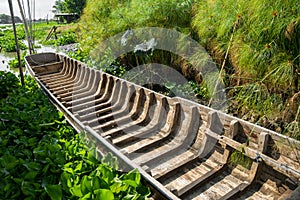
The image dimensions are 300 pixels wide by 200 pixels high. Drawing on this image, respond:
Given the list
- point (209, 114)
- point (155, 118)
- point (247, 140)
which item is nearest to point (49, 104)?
point (155, 118)

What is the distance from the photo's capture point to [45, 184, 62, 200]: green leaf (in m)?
1.65

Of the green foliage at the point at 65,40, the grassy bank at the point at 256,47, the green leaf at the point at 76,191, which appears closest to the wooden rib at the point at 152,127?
the grassy bank at the point at 256,47

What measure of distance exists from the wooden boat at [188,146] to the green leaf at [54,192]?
0.52 meters

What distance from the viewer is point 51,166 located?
79.8 inches

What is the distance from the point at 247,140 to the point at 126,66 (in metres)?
4.24

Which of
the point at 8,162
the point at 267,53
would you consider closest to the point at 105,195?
the point at 8,162

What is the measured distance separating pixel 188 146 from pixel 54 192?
61.6 inches

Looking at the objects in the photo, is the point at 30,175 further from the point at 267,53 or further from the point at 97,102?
the point at 267,53

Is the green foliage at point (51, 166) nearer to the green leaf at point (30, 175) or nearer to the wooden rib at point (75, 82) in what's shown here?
the green leaf at point (30, 175)

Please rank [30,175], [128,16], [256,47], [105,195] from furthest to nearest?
[128,16], [256,47], [30,175], [105,195]

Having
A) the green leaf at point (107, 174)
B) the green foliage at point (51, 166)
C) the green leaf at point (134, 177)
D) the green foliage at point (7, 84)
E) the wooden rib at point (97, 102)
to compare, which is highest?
the green leaf at point (134, 177)

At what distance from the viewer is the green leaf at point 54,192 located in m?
1.65

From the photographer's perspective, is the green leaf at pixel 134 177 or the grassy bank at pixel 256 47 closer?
the green leaf at pixel 134 177

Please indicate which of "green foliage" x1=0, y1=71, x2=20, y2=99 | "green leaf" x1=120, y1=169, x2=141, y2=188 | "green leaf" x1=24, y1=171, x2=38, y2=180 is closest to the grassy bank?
"green leaf" x1=120, y1=169, x2=141, y2=188
